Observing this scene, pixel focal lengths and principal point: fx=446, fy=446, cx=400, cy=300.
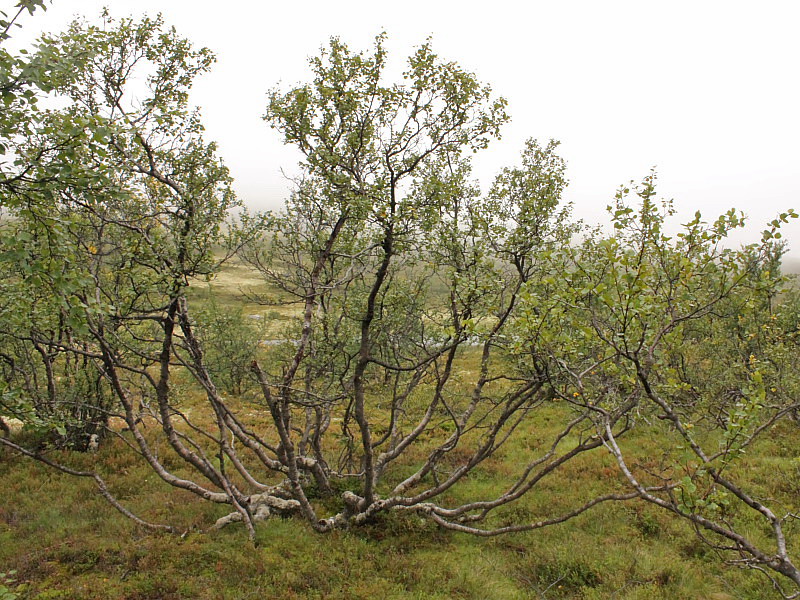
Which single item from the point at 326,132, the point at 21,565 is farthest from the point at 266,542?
the point at 326,132

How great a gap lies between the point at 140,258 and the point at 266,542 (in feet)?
27.1

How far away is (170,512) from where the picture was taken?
45.9 feet

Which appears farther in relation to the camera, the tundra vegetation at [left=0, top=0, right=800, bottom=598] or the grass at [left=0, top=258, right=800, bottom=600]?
the grass at [left=0, top=258, right=800, bottom=600]

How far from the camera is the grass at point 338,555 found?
10.5 metres

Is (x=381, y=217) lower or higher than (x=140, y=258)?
higher

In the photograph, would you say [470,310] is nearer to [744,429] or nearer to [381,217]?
[381,217]

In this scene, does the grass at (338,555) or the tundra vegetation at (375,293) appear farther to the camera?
the grass at (338,555)

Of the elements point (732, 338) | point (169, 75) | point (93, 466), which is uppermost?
point (169, 75)

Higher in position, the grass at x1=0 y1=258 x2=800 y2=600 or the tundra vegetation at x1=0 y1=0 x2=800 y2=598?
the tundra vegetation at x1=0 y1=0 x2=800 y2=598

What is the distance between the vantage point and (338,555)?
38.9 ft

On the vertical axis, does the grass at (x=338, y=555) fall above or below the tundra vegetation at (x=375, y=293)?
below

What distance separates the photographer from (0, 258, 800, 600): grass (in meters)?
10.5

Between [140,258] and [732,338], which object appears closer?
[140,258]

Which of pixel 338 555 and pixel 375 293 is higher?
pixel 375 293
